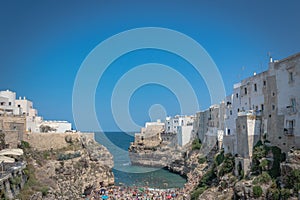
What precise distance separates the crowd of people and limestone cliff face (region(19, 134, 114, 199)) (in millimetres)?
1181

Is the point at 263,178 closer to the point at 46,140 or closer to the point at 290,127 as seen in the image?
the point at 290,127

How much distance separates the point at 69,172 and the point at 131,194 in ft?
28.0

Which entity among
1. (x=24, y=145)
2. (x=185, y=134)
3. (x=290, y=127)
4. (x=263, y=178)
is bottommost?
(x=263, y=178)

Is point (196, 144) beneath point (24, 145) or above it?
beneath

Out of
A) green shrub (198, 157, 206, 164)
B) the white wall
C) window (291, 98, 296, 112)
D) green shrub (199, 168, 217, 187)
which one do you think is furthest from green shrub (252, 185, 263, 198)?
the white wall

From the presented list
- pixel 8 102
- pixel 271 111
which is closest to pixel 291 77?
pixel 271 111

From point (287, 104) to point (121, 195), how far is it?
71.7 ft

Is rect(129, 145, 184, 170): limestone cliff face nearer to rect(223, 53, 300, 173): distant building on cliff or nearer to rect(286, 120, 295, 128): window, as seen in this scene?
rect(223, 53, 300, 173): distant building on cliff

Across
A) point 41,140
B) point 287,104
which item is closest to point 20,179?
point 41,140

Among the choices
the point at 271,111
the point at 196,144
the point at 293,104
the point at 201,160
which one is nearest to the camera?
the point at 293,104

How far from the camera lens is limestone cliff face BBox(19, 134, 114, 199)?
26.2m

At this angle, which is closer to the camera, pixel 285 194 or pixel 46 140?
pixel 285 194

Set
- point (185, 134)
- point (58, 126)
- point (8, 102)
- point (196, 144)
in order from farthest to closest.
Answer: point (185, 134) → point (196, 144) → point (58, 126) → point (8, 102)

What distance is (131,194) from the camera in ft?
117
